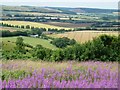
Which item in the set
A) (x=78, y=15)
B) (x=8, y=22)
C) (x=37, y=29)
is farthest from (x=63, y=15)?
(x=8, y=22)

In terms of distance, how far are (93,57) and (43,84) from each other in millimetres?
9040

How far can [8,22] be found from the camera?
43.1 metres

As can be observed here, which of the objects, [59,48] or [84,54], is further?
[59,48]

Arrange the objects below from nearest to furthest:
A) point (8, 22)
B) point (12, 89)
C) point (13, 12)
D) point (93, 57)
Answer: point (12, 89)
point (93, 57)
point (8, 22)
point (13, 12)

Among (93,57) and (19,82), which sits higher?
(19,82)

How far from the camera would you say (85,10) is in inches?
2112

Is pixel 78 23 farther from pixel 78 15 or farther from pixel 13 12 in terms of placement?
pixel 13 12

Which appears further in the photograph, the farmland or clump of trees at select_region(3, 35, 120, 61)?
clump of trees at select_region(3, 35, 120, 61)

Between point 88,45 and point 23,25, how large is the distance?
32725 mm

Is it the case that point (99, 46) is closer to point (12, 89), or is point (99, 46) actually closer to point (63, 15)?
point (12, 89)

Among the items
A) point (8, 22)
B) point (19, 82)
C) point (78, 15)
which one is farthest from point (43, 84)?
point (78, 15)

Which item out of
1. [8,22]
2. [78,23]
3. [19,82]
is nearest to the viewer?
[19,82]

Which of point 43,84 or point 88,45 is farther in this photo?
point 88,45

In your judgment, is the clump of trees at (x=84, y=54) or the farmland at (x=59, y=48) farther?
the clump of trees at (x=84, y=54)
